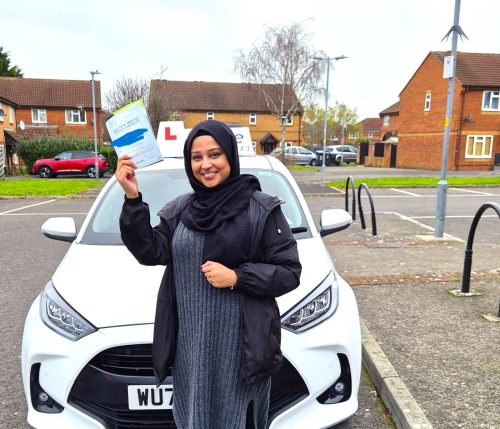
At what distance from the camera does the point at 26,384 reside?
238cm

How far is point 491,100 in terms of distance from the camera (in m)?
30.8

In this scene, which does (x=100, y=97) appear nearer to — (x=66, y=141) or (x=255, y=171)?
(x=66, y=141)

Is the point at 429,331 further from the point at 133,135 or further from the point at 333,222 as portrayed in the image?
the point at 133,135

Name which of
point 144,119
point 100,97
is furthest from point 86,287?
point 100,97

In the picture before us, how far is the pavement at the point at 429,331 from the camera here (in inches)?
112

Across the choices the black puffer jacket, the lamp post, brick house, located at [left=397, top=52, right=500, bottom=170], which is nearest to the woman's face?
the black puffer jacket

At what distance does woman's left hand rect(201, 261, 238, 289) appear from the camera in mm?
1700

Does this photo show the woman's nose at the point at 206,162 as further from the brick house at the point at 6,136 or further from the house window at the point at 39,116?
the house window at the point at 39,116

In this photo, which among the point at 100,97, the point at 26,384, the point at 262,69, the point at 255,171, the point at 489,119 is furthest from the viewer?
the point at 100,97

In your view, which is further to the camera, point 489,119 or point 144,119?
point 489,119

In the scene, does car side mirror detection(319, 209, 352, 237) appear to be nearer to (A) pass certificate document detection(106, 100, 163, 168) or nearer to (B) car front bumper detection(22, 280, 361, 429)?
(B) car front bumper detection(22, 280, 361, 429)

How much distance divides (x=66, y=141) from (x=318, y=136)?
47126 mm

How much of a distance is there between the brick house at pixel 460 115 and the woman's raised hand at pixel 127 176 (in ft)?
100.0

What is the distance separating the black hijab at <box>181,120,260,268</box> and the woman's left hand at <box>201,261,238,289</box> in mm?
56
